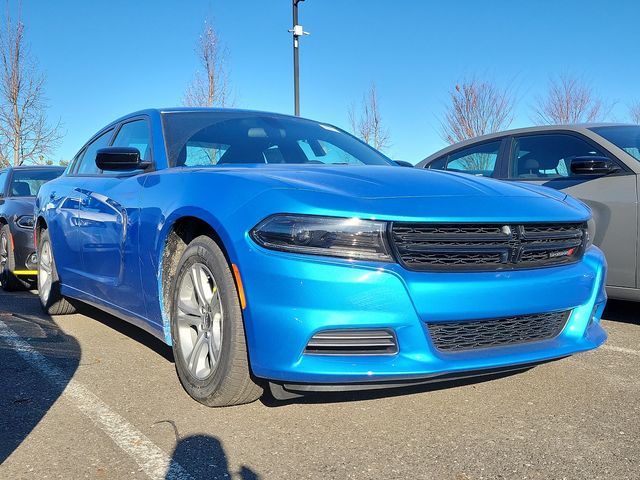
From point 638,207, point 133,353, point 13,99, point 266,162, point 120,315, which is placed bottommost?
point 133,353

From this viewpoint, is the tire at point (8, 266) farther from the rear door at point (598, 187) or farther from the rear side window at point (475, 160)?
the rear door at point (598, 187)

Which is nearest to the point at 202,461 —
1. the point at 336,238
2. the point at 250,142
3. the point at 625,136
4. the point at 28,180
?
the point at 336,238

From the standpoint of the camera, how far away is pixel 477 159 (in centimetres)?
585

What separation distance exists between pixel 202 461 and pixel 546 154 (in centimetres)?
402

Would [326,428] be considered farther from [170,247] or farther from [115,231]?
[115,231]

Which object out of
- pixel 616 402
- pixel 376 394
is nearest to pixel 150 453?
pixel 376 394

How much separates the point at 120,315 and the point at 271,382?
1613 mm

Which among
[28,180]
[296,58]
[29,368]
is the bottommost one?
[29,368]

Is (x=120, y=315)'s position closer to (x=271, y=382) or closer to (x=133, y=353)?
(x=133, y=353)

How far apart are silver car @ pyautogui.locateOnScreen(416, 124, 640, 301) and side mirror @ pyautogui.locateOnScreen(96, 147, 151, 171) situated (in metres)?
3.03

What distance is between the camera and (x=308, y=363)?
95.4 inches

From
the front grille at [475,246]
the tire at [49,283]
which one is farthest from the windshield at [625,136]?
the tire at [49,283]

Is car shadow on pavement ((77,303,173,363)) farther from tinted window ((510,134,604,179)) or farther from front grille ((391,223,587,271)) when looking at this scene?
tinted window ((510,134,604,179))

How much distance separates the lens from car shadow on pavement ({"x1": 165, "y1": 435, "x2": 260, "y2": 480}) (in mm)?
2236
